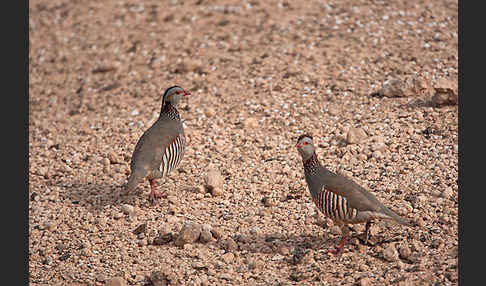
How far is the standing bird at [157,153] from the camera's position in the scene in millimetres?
7273

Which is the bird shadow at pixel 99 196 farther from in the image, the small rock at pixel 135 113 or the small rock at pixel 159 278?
the small rock at pixel 135 113

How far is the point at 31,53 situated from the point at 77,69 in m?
2.16

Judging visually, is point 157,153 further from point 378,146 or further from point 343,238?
point 378,146

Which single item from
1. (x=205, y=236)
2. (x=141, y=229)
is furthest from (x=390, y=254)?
(x=141, y=229)

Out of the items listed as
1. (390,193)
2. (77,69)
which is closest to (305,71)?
(390,193)

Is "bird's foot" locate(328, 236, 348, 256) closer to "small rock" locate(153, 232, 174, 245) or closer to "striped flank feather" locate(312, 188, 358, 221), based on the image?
"striped flank feather" locate(312, 188, 358, 221)

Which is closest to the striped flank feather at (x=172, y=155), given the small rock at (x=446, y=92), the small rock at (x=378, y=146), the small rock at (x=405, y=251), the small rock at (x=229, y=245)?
the small rock at (x=229, y=245)

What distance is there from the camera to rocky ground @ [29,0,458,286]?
6.27 meters

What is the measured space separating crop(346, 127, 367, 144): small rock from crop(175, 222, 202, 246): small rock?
2719 millimetres

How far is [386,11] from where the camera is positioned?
12.4 metres

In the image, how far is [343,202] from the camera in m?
5.92

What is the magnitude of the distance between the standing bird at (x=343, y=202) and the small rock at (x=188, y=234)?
136 cm

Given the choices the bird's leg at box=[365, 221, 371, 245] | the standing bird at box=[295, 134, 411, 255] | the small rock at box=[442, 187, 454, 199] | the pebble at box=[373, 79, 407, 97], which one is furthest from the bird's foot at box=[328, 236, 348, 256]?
the pebble at box=[373, 79, 407, 97]

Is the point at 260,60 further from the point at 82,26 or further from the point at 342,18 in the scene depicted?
the point at 82,26
